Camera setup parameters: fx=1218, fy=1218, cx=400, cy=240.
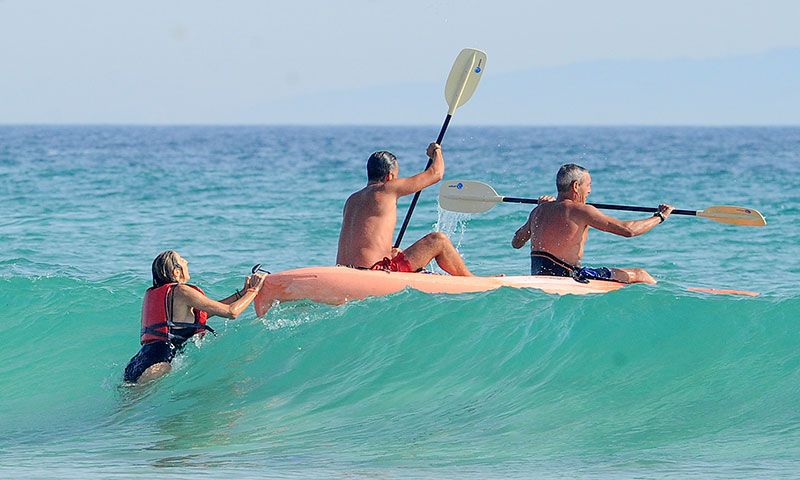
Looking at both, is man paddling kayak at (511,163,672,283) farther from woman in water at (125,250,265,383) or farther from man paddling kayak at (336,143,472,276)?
woman in water at (125,250,265,383)

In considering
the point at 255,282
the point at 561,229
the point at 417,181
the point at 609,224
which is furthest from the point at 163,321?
the point at 609,224

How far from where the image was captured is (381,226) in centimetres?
880

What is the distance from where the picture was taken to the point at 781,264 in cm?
1431

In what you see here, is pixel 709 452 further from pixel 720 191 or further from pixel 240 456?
pixel 720 191

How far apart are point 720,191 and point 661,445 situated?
21023 mm

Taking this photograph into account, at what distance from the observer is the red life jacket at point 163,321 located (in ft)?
25.6

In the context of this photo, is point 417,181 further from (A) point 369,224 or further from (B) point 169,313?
(B) point 169,313

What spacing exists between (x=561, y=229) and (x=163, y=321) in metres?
3.10

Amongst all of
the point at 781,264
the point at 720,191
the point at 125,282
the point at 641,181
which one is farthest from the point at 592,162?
the point at 125,282

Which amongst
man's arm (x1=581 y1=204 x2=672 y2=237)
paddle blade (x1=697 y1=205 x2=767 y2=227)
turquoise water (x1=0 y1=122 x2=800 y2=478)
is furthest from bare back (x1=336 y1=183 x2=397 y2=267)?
paddle blade (x1=697 y1=205 x2=767 y2=227)

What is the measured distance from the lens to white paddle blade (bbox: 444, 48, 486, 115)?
11.1m

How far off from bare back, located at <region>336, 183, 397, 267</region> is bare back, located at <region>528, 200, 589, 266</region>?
119cm

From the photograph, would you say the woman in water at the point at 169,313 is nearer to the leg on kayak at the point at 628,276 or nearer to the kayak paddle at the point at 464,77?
the leg on kayak at the point at 628,276

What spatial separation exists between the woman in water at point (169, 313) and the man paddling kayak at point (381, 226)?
3.63 ft
